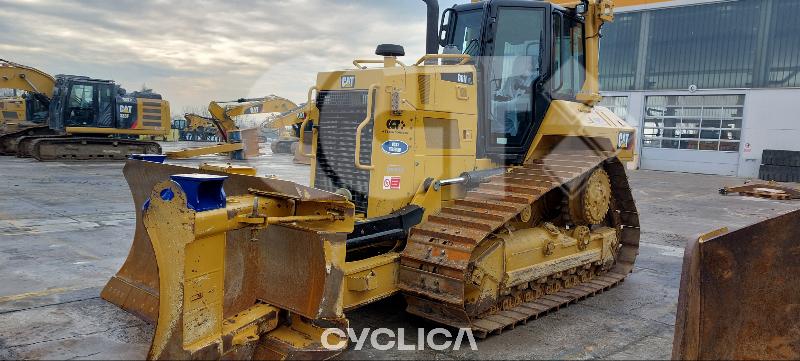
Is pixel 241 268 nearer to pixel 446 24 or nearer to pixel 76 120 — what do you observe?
pixel 446 24

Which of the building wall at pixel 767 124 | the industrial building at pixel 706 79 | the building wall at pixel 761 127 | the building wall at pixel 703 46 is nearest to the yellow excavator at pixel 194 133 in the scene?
the building wall at pixel 703 46

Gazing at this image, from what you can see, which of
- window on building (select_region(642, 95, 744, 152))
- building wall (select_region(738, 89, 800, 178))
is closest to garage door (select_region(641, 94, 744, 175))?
window on building (select_region(642, 95, 744, 152))

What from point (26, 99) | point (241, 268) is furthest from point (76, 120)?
point (241, 268)

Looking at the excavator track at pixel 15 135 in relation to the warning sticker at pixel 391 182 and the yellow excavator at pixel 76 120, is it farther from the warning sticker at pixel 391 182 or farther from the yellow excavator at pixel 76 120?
the warning sticker at pixel 391 182

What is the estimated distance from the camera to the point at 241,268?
4465 millimetres

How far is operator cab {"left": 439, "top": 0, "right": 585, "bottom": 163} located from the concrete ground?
1.85 m

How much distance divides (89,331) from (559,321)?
4.08 meters

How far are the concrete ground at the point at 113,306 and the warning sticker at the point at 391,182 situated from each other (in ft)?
4.01

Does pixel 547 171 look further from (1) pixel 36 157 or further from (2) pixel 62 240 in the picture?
(1) pixel 36 157

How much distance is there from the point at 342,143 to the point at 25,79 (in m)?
21.0

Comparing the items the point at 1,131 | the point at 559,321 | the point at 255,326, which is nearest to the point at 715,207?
the point at 559,321

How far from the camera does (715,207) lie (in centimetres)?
1448

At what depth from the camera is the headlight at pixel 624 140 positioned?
275 inches

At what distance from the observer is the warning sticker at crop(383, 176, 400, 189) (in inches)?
199
